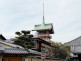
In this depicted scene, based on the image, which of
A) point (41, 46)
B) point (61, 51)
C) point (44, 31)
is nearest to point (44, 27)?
point (44, 31)

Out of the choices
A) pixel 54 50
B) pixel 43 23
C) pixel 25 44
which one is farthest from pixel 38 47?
pixel 43 23

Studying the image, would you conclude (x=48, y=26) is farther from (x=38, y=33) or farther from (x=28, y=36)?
(x=28, y=36)

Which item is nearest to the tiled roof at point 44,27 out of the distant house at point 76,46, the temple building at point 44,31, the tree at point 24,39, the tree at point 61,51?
the temple building at point 44,31

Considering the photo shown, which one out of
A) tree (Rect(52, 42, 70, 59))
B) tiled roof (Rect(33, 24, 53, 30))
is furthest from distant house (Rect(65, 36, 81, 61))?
tiled roof (Rect(33, 24, 53, 30))

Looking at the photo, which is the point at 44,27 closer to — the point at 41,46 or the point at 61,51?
the point at 41,46

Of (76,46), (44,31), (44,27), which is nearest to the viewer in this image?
(76,46)

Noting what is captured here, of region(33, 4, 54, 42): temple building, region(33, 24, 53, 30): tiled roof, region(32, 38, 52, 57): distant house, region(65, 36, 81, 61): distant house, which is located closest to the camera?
region(65, 36, 81, 61): distant house

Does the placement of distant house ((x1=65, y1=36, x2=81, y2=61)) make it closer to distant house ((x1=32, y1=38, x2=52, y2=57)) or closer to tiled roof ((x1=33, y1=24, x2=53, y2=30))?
distant house ((x1=32, y1=38, x2=52, y2=57))

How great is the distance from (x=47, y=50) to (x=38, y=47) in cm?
383

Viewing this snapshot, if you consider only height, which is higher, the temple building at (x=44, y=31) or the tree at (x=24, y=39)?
the temple building at (x=44, y=31)

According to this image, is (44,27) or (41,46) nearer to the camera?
(41,46)

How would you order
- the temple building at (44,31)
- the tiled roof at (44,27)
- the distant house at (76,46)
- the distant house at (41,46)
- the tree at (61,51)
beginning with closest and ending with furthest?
1. the distant house at (76,46)
2. the distant house at (41,46)
3. the tree at (61,51)
4. the temple building at (44,31)
5. the tiled roof at (44,27)

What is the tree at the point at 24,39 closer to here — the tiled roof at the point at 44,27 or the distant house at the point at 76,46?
the distant house at the point at 76,46

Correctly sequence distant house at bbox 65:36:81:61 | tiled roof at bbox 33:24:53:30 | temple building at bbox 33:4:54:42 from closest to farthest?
distant house at bbox 65:36:81:61 < temple building at bbox 33:4:54:42 < tiled roof at bbox 33:24:53:30
